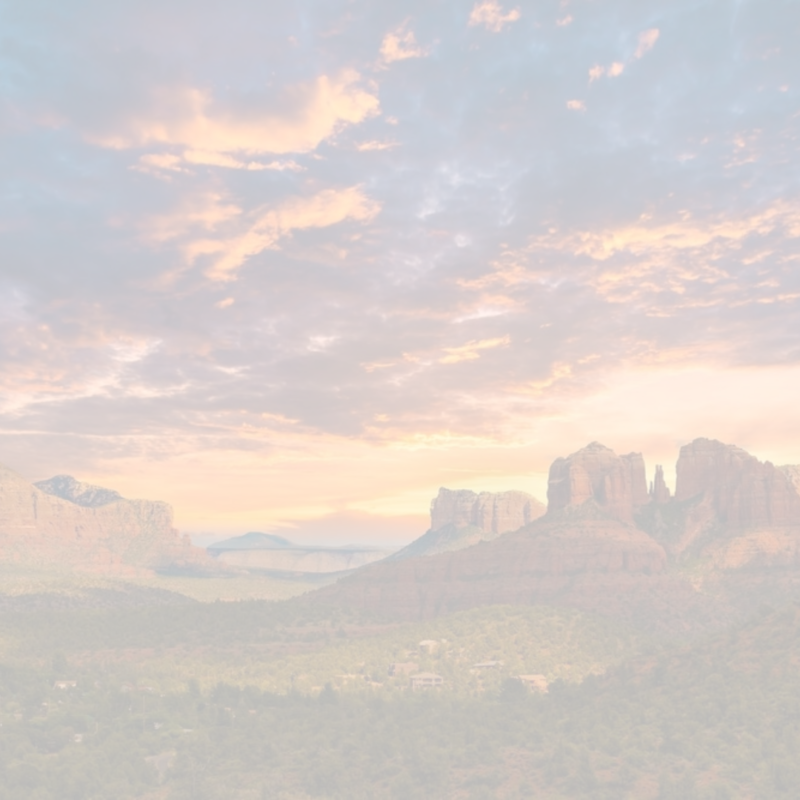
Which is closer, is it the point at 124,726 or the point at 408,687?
the point at 124,726

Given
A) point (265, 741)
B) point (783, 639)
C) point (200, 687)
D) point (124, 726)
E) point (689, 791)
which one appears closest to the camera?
point (689, 791)

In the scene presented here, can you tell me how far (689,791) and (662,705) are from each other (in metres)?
22.5

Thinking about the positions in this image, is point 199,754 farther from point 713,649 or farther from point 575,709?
point 713,649

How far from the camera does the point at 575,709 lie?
479 ft

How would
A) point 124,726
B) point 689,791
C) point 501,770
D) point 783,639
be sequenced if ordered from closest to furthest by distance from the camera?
1. point 689,791
2. point 501,770
3. point 783,639
4. point 124,726

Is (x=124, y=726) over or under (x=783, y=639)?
under

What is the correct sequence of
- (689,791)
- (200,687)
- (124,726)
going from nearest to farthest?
(689,791) < (124,726) < (200,687)

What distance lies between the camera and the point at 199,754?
150m

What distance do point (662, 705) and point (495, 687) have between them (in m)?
64.9

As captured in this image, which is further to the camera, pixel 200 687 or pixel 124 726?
pixel 200 687

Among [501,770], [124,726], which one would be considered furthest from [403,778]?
[124,726]

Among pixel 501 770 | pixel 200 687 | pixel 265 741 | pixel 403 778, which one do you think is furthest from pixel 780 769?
pixel 200 687

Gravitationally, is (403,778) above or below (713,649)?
below

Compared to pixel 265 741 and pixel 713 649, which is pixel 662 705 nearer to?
pixel 713 649
